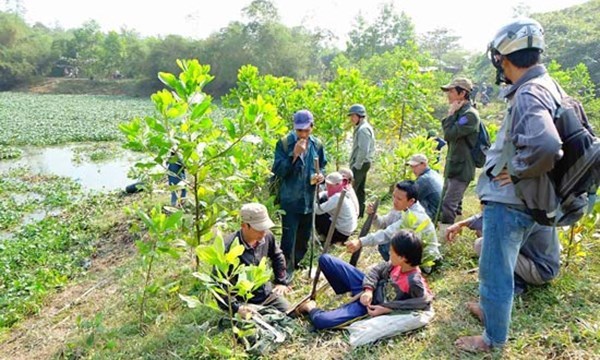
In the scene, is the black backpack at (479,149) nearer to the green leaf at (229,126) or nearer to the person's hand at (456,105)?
the person's hand at (456,105)

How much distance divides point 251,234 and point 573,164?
2118mm

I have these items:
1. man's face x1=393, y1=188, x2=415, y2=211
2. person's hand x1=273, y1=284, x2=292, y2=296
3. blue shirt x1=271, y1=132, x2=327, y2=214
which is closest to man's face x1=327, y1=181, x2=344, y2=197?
blue shirt x1=271, y1=132, x2=327, y2=214

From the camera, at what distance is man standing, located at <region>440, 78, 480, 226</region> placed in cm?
425

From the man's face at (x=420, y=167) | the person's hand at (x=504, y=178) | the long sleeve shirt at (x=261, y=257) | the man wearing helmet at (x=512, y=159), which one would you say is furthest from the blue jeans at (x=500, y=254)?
the man's face at (x=420, y=167)

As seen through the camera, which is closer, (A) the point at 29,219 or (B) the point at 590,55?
(A) the point at 29,219

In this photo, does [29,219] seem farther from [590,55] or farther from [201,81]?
[590,55]

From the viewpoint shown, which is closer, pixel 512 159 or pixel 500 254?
pixel 512 159

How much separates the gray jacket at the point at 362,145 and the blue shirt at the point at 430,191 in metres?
1.27

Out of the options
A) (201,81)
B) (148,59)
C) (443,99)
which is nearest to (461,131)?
(201,81)

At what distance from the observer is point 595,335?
2.68 m

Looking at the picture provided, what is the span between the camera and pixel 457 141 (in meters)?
4.43

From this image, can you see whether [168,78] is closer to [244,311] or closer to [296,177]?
[296,177]

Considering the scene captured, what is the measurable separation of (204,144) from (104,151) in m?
14.7

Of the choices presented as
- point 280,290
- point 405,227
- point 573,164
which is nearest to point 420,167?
point 405,227
